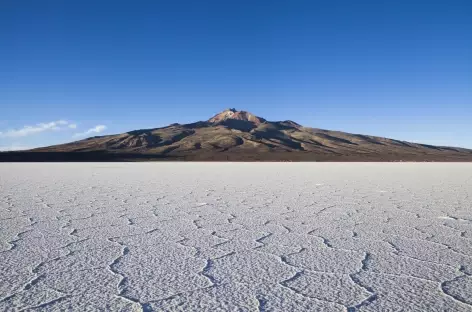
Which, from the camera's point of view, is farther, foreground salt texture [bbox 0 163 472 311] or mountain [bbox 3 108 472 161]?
mountain [bbox 3 108 472 161]

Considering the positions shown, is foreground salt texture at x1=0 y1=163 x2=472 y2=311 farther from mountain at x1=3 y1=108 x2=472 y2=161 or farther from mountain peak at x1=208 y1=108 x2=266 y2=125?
mountain peak at x1=208 y1=108 x2=266 y2=125

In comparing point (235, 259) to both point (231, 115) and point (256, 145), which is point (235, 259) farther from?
point (231, 115)

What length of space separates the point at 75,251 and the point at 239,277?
1.47 meters

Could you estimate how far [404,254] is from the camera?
3.04m

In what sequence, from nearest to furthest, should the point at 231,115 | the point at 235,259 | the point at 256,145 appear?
the point at 235,259
the point at 256,145
the point at 231,115

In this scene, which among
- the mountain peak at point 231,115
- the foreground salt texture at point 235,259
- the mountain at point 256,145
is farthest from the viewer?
the mountain peak at point 231,115

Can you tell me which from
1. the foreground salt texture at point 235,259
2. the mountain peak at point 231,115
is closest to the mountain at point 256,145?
the mountain peak at point 231,115

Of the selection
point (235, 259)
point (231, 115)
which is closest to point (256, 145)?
point (235, 259)

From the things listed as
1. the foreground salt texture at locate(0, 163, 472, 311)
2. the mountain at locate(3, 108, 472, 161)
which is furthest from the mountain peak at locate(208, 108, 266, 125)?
the foreground salt texture at locate(0, 163, 472, 311)

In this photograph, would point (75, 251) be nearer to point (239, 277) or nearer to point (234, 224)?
point (239, 277)

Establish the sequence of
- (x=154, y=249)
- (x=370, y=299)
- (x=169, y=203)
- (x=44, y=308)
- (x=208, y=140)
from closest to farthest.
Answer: (x=44, y=308) < (x=370, y=299) < (x=154, y=249) < (x=169, y=203) < (x=208, y=140)

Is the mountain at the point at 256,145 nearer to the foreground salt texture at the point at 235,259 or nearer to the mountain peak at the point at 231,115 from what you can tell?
the mountain peak at the point at 231,115

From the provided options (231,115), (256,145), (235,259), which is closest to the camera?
(235,259)

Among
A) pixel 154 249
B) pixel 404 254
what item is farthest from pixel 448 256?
pixel 154 249
